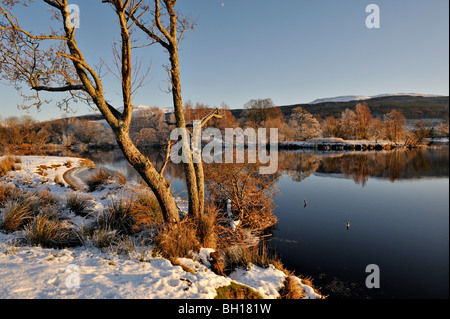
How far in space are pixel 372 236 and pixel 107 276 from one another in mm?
8108

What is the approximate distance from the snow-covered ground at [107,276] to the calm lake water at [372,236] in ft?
8.05

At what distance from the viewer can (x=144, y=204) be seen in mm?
6508

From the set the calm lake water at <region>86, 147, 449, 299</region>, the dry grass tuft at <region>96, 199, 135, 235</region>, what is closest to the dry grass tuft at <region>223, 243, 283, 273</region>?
the calm lake water at <region>86, 147, 449, 299</region>

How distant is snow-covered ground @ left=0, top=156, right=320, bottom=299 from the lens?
268 cm

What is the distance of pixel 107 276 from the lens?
3104mm

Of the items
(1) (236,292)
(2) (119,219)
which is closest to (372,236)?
(1) (236,292)

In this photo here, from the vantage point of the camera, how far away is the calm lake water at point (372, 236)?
5039 millimetres

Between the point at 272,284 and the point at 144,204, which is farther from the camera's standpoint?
the point at 144,204

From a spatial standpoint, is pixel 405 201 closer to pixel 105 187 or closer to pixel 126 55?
pixel 126 55

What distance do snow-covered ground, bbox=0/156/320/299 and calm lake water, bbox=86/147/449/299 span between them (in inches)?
96.6

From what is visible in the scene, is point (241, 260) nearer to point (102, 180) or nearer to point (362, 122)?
point (102, 180)

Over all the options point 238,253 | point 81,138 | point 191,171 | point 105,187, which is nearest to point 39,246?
point 191,171

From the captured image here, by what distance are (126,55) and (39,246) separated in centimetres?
401
